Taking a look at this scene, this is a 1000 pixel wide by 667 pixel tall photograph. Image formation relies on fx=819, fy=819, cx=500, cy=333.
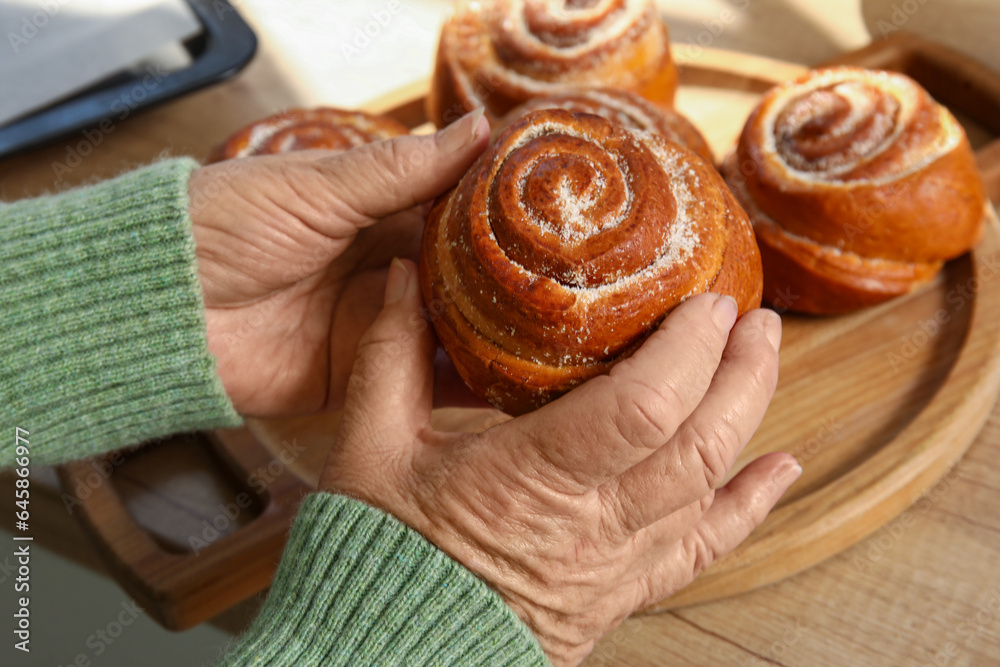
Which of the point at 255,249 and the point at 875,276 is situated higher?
the point at 255,249

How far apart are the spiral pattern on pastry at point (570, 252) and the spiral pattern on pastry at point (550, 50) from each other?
79 cm

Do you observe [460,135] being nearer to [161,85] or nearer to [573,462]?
[573,462]

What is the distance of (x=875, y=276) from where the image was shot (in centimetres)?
182

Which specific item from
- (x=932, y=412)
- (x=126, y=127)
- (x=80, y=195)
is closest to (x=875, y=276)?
(x=932, y=412)

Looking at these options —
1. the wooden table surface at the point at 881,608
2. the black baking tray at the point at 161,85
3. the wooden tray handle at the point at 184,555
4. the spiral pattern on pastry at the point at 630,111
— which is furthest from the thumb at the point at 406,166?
the black baking tray at the point at 161,85

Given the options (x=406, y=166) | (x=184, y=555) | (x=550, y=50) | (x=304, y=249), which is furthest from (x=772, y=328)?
(x=184, y=555)

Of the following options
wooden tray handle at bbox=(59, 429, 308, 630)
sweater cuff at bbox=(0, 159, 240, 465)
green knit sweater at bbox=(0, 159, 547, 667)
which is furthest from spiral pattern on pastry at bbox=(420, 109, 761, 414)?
wooden tray handle at bbox=(59, 429, 308, 630)

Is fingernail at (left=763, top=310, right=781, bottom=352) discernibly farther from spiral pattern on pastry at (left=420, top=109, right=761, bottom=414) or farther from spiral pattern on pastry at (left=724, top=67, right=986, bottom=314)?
spiral pattern on pastry at (left=724, top=67, right=986, bottom=314)

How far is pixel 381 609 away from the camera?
1143mm

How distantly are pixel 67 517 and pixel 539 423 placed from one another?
4.01ft

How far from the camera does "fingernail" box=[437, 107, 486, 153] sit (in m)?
1.38

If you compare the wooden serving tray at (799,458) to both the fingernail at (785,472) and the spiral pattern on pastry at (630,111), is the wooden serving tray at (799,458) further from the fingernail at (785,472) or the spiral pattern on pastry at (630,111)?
the spiral pattern on pastry at (630,111)

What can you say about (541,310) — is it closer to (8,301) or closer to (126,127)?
(8,301)

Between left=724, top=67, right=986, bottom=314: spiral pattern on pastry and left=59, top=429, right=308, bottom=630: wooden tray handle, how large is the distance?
1.19 metres
